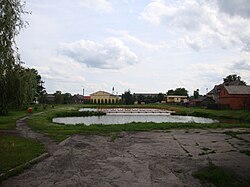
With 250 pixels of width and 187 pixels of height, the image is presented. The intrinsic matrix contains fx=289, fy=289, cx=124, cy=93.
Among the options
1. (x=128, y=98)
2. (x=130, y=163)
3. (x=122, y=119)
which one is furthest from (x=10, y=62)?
(x=128, y=98)

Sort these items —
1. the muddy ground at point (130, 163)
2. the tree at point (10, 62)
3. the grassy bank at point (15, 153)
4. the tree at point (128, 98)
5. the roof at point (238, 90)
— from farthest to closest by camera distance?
the tree at point (128, 98) < the roof at point (238, 90) < the tree at point (10, 62) < the grassy bank at point (15, 153) < the muddy ground at point (130, 163)

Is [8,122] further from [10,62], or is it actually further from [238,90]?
[238,90]

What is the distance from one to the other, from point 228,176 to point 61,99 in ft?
305

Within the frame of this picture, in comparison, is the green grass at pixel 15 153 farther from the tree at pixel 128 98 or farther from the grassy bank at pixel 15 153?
the tree at pixel 128 98

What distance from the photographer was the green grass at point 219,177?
7006 millimetres

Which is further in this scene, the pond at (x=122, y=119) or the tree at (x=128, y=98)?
the tree at (x=128, y=98)

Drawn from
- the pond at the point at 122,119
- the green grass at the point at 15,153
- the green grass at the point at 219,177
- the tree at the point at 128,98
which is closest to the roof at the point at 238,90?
the pond at the point at 122,119

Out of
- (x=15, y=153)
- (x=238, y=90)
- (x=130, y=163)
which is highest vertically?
(x=238, y=90)

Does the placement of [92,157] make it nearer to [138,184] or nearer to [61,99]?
[138,184]

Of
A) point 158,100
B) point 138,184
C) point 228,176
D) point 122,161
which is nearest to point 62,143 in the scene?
point 122,161

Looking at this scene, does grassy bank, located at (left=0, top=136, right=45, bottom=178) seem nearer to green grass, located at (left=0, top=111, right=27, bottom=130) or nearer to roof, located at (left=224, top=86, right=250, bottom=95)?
green grass, located at (left=0, top=111, right=27, bottom=130)

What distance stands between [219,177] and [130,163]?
10.2 feet

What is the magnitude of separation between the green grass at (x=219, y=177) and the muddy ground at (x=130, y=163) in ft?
0.82

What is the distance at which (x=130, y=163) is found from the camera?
9.62 metres
